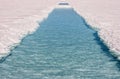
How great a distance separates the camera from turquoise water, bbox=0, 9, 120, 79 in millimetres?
24750

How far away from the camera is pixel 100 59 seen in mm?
29453

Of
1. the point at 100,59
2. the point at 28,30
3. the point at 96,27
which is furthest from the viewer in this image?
the point at 96,27

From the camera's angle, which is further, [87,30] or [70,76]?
[87,30]

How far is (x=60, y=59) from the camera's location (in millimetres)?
29391

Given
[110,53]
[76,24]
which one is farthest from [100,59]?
[76,24]

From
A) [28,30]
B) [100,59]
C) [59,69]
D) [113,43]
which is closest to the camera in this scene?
[59,69]

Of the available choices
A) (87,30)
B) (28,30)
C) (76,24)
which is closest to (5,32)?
(28,30)

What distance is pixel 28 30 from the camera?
4284cm

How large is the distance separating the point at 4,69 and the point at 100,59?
8.92 meters

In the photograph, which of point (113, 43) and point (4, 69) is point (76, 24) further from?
point (4, 69)

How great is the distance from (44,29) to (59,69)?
22.1 metres

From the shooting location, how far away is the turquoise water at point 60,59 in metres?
24.8

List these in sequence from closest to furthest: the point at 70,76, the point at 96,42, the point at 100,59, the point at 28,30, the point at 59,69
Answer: the point at 70,76
the point at 59,69
the point at 100,59
the point at 96,42
the point at 28,30

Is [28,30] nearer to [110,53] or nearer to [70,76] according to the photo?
[110,53]
